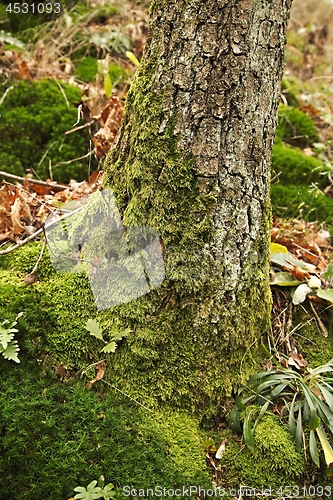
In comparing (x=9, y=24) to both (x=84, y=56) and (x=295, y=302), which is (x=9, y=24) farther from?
(x=295, y=302)

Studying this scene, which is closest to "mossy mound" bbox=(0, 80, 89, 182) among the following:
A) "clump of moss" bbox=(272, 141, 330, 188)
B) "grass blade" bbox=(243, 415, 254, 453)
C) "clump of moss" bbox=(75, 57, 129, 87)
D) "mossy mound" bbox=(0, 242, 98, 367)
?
"clump of moss" bbox=(75, 57, 129, 87)

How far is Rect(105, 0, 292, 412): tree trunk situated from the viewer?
6.73 ft

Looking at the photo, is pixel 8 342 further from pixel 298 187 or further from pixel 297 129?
pixel 297 129

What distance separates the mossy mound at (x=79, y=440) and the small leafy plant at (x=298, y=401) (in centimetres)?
32

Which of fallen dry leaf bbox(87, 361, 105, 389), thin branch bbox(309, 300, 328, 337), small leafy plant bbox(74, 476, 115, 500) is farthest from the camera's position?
thin branch bbox(309, 300, 328, 337)

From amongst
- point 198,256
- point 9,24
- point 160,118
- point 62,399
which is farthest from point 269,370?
point 9,24

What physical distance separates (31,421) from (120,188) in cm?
132

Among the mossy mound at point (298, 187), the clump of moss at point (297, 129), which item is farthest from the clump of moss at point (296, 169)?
the clump of moss at point (297, 129)

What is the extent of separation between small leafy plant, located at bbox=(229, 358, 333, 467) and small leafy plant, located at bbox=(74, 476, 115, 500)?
2.51ft

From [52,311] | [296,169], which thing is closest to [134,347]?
[52,311]

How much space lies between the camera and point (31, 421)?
207 centimetres

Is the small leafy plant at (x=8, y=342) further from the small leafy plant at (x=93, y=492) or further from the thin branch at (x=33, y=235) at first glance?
the small leafy plant at (x=93, y=492)

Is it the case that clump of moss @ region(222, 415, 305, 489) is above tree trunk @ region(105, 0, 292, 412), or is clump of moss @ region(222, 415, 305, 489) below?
below

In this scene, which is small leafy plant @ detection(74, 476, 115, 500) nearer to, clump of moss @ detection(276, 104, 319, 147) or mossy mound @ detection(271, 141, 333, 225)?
mossy mound @ detection(271, 141, 333, 225)
